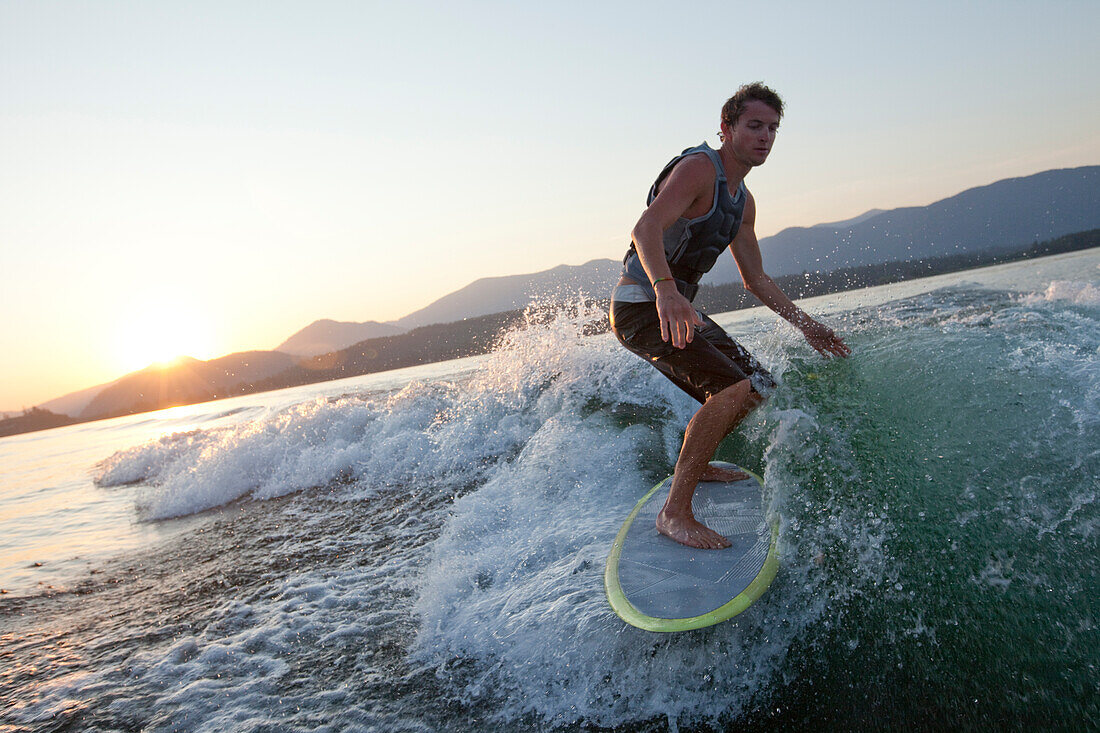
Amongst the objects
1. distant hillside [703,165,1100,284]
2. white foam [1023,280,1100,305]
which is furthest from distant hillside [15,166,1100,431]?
white foam [1023,280,1100,305]

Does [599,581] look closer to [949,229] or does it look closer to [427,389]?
[427,389]

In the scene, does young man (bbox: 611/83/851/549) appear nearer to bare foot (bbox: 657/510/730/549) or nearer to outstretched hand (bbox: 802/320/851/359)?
bare foot (bbox: 657/510/730/549)

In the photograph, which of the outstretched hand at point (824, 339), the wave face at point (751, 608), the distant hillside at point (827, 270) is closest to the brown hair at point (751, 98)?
the outstretched hand at point (824, 339)

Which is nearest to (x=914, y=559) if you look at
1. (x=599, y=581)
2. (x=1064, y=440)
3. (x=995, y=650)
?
(x=995, y=650)

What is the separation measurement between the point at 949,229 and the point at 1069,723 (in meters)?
213

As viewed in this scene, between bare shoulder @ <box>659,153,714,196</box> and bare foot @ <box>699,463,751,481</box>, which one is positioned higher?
bare shoulder @ <box>659,153,714,196</box>

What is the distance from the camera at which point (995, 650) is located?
2.13m

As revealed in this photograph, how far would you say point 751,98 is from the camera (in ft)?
10.2

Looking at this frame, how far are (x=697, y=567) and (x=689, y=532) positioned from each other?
28 cm

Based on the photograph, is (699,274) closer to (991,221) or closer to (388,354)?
(388,354)

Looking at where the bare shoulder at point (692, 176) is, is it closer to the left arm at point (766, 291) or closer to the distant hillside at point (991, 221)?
the left arm at point (766, 291)

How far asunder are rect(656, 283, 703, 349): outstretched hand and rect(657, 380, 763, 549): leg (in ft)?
2.11

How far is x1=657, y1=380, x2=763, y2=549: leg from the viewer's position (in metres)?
3.13

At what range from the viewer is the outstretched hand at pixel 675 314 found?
2.64 m
